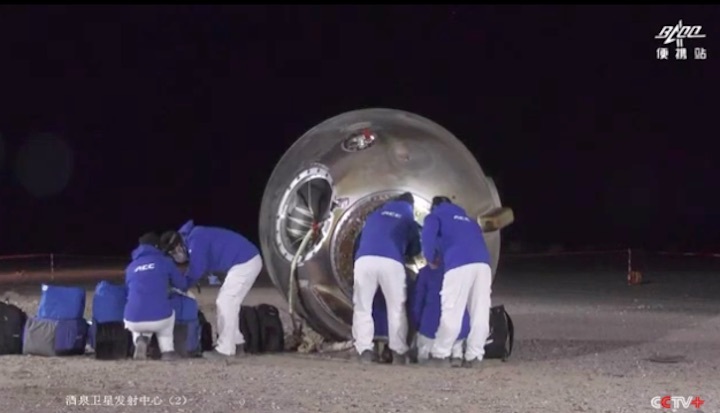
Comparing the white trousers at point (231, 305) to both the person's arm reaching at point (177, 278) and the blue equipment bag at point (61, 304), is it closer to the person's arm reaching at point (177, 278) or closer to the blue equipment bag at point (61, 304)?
the person's arm reaching at point (177, 278)

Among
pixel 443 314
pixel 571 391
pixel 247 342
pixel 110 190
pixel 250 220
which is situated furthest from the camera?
pixel 110 190

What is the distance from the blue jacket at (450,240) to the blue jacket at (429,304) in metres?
0.21

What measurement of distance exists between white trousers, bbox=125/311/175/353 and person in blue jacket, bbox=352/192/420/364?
168 cm

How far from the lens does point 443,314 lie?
11.1m

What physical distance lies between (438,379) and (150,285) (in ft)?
9.21

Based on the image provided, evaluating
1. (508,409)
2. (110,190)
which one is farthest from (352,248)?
(110,190)

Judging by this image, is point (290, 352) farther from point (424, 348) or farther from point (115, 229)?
point (115, 229)

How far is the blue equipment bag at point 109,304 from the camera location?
11.5m

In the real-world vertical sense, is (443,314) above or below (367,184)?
below

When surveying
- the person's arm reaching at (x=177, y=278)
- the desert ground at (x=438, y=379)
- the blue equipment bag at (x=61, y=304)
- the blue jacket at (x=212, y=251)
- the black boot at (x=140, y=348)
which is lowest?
the desert ground at (x=438, y=379)

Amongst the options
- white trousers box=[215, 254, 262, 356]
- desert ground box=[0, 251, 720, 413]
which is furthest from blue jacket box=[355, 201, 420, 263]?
white trousers box=[215, 254, 262, 356]

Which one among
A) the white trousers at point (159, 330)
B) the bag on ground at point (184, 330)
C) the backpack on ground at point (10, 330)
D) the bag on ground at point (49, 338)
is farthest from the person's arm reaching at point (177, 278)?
the backpack on ground at point (10, 330)

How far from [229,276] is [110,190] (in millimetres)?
31823

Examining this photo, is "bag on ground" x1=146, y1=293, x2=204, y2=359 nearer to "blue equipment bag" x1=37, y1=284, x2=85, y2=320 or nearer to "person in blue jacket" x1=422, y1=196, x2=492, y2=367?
"blue equipment bag" x1=37, y1=284, x2=85, y2=320
